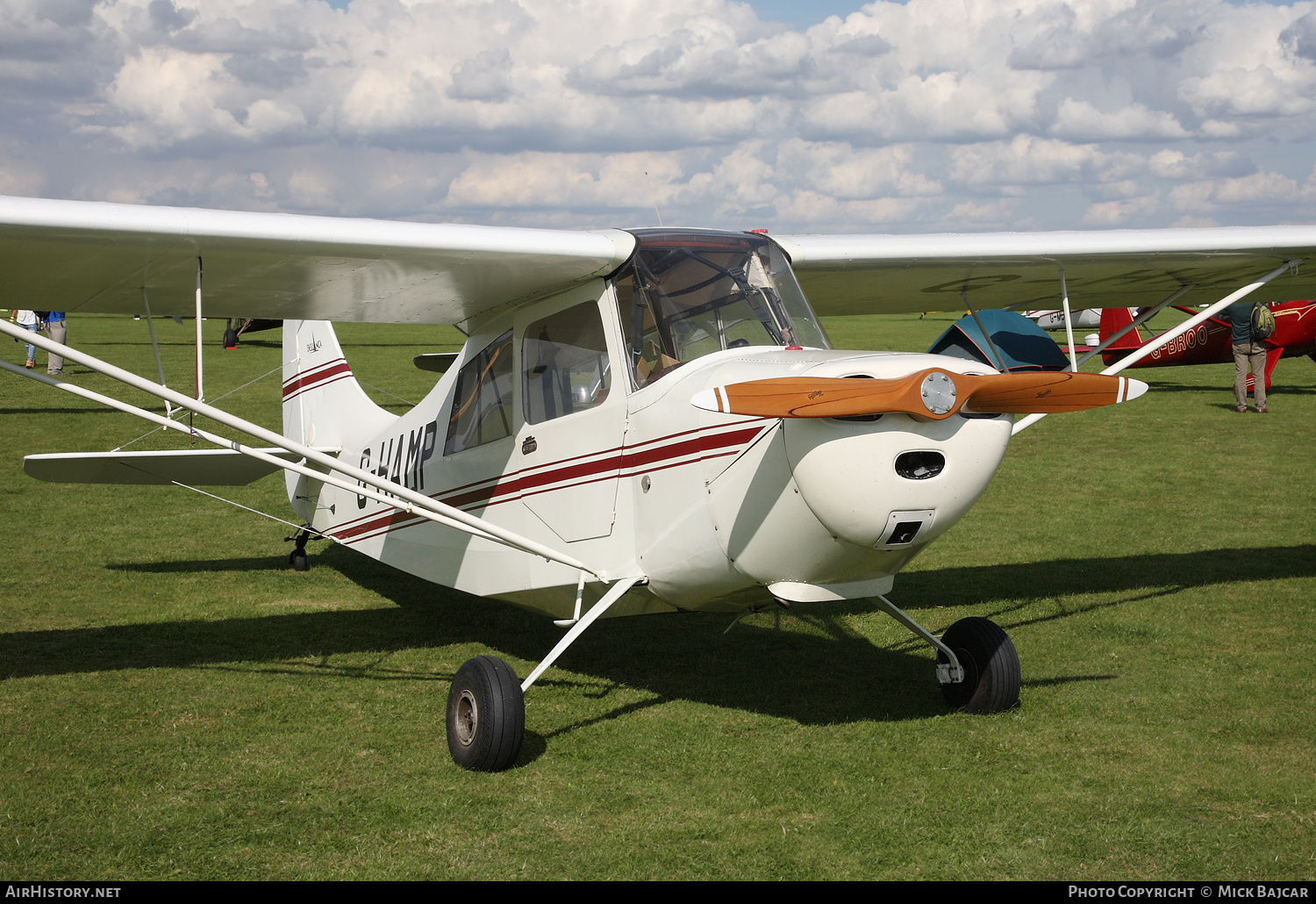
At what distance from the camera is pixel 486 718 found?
4.71 metres

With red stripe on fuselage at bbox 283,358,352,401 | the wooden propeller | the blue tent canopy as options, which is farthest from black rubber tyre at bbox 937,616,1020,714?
the blue tent canopy

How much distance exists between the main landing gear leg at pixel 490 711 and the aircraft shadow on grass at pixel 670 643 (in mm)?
260

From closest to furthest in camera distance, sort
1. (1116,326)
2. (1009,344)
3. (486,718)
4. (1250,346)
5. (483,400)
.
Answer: (486,718) → (483,400) → (1250,346) → (1009,344) → (1116,326)

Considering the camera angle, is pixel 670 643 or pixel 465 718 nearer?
pixel 465 718

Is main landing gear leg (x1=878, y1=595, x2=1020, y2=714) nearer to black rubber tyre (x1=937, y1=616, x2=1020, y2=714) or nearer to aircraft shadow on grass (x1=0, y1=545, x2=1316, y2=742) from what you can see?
black rubber tyre (x1=937, y1=616, x2=1020, y2=714)

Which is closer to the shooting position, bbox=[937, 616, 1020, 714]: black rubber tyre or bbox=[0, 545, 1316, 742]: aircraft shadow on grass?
bbox=[937, 616, 1020, 714]: black rubber tyre

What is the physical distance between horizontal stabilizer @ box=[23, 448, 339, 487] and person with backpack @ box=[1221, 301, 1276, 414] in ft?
54.6

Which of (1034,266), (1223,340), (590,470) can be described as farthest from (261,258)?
(1223,340)

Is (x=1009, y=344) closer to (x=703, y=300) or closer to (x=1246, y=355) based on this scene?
(x=1246, y=355)

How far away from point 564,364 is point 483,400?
0.90m

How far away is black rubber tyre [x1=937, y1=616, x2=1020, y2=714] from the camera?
5301 millimetres

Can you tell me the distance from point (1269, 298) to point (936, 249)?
3.33m

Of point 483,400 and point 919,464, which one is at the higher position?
point 483,400

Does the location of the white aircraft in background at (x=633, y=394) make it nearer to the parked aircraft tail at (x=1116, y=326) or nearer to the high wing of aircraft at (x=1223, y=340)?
→ the parked aircraft tail at (x=1116, y=326)
